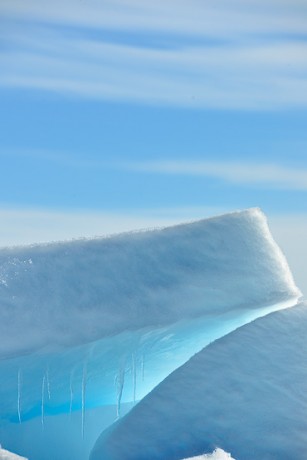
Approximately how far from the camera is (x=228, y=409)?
7.11 m

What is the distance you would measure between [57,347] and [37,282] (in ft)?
2.25

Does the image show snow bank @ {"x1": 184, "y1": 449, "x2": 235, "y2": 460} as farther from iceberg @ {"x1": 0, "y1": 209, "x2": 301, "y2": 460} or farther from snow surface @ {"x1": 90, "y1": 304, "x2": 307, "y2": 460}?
iceberg @ {"x1": 0, "y1": 209, "x2": 301, "y2": 460}

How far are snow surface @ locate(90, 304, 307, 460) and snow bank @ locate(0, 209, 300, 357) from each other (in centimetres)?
71

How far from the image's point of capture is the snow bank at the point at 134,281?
7.81m

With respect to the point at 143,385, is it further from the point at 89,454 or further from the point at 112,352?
the point at 89,454

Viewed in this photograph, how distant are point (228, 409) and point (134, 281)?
1.62 metres

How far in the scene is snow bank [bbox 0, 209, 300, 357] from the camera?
7.81 meters

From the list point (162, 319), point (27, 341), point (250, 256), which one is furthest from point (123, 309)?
point (250, 256)

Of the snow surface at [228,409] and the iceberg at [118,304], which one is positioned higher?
the iceberg at [118,304]

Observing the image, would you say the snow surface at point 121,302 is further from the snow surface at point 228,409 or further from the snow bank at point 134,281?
the snow surface at point 228,409

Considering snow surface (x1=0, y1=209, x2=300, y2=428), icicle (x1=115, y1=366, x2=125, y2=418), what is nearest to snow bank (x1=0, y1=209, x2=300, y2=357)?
snow surface (x1=0, y1=209, x2=300, y2=428)

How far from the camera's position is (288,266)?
344 inches

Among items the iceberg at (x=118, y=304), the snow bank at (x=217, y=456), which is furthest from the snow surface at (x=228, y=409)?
the iceberg at (x=118, y=304)

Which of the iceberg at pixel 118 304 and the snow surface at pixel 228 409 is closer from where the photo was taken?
the snow surface at pixel 228 409
